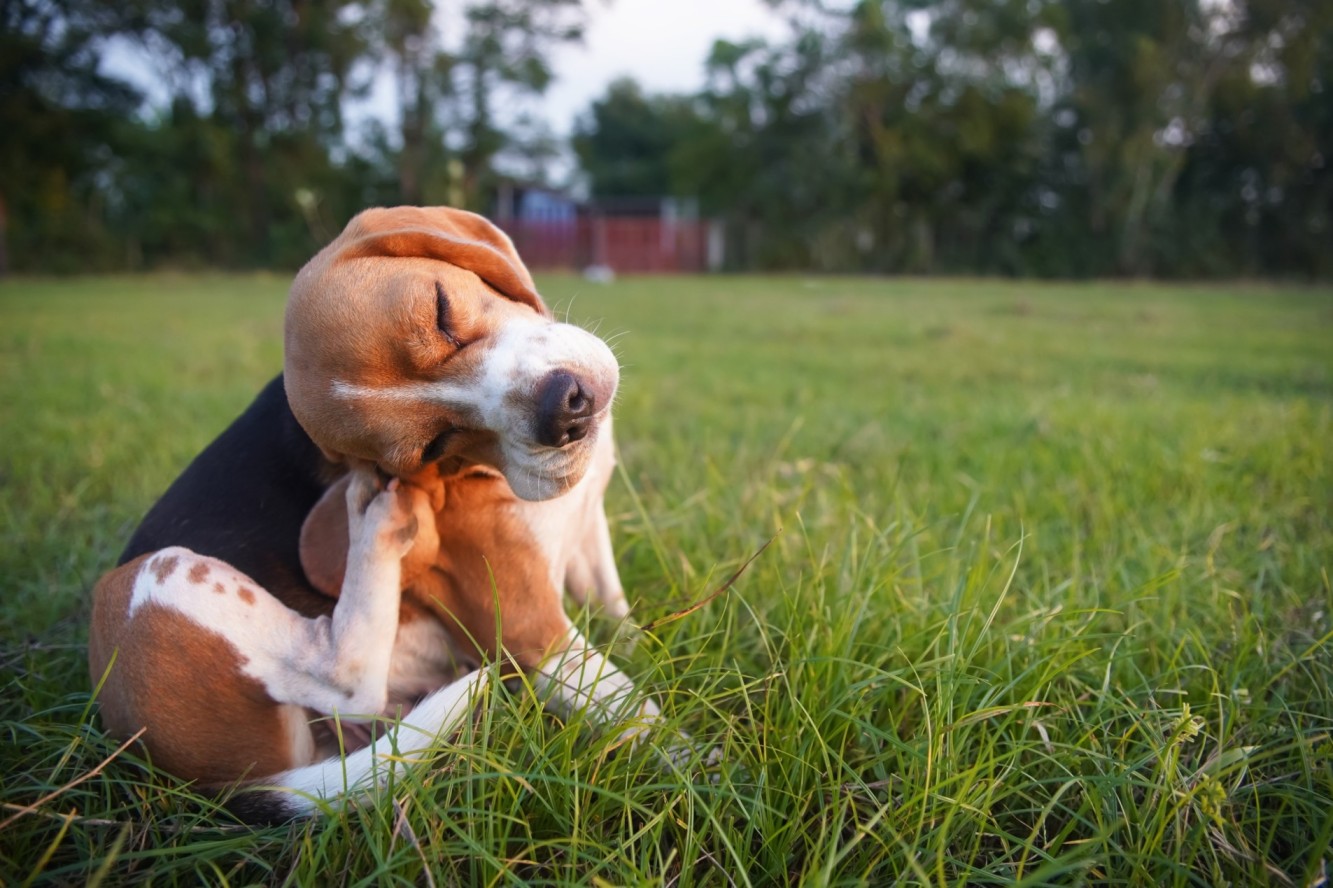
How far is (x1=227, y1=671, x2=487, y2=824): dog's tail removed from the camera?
174 cm

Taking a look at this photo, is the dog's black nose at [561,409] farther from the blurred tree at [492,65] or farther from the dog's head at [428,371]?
the blurred tree at [492,65]

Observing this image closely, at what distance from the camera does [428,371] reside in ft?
6.67

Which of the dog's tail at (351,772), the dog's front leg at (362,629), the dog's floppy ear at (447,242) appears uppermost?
the dog's floppy ear at (447,242)

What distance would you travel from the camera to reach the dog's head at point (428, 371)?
6.47 ft

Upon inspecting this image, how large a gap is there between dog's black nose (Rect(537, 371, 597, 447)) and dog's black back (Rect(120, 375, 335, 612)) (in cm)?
69

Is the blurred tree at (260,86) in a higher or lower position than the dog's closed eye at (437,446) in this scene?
higher

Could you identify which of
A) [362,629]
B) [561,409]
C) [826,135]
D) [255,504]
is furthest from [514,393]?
[826,135]

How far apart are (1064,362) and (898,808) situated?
7.08 metres

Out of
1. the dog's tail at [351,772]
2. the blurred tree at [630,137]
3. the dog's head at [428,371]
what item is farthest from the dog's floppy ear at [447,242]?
the blurred tree at [630,137]

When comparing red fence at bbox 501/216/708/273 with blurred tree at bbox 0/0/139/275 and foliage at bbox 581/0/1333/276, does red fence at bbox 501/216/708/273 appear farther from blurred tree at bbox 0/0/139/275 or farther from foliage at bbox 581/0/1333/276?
blurred tree at bbox 0/0/139/275

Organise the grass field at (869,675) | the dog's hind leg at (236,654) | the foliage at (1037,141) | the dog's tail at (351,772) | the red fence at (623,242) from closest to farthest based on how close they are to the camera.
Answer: the grass field at (869,675)
the dog's tail at (351,772)
the dog's hind leg at (236,654)
the foliage at (1037,141)
the red fence at (623,242)

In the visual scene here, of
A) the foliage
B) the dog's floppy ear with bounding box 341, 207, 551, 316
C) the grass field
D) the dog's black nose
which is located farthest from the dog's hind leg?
the foliage

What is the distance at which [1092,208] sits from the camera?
91.4 feet

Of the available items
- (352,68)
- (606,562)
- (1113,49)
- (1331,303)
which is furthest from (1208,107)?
(606,562)
